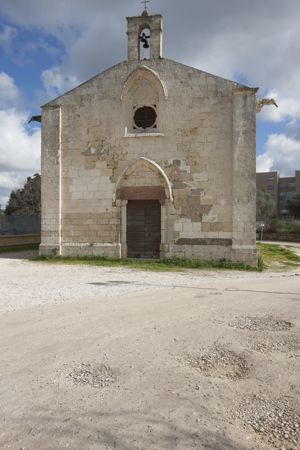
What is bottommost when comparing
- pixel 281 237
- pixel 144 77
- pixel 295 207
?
pixel 281 237

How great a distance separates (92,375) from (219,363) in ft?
4.45

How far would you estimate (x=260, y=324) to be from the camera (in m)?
5.60

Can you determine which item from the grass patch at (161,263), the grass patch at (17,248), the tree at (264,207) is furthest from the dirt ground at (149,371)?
the tree at (264,207)

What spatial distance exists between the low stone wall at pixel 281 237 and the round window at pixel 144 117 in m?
25.0

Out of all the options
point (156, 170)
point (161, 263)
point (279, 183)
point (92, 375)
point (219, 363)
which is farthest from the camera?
point (279, 183)

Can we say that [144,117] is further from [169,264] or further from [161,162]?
[169,264]

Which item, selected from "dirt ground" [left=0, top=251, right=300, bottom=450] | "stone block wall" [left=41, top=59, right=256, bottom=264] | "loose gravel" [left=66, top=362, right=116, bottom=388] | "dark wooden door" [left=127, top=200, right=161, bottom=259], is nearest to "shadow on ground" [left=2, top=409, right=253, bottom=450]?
"dirt ground" [left=0, top=251, right=300, bottom=450]

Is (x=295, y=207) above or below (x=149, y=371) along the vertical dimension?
above

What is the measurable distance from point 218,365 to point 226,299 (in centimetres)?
334

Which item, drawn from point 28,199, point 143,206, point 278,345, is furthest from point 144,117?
point 28,199

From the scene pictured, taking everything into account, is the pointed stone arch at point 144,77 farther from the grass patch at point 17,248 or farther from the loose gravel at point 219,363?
the loose gravel at point 219,363

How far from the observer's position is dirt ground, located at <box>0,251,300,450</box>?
2.85 m

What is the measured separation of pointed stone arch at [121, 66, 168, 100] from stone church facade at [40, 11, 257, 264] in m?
0.04

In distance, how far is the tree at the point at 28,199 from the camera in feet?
139
